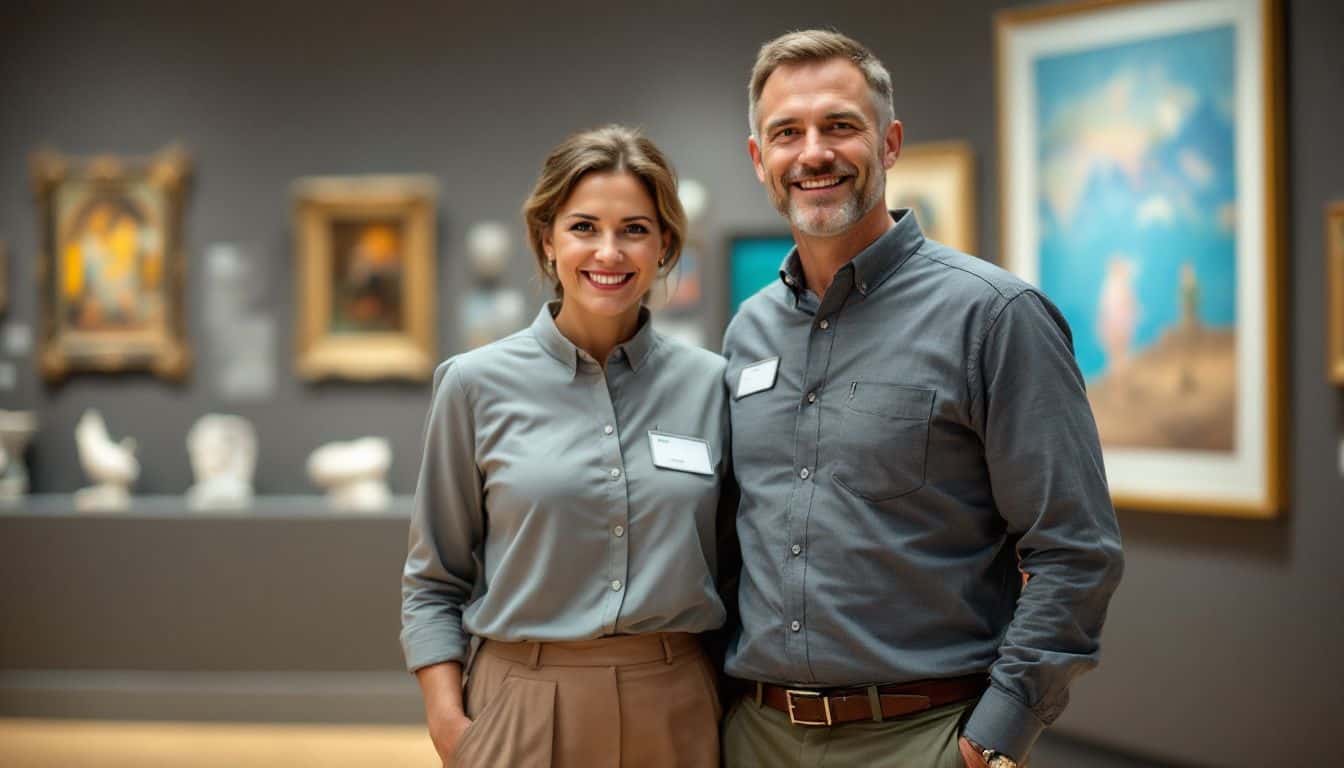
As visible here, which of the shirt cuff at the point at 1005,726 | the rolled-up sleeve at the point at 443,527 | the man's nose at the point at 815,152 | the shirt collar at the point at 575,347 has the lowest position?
the shirt cuff at the point at 1005,726

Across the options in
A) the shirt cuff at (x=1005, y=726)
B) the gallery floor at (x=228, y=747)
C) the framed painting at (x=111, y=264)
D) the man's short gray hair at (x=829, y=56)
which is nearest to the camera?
the shirt cuff at (x=1005, y=726)

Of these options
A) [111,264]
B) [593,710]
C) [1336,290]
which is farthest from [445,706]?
[111,264]

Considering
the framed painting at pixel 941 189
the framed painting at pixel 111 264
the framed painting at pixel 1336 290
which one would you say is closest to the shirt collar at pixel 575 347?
the framed painting at pixel 1336 290

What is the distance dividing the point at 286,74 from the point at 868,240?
633 centimetres

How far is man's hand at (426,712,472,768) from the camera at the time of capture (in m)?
2.76

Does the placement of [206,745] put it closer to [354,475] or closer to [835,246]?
[354,475]

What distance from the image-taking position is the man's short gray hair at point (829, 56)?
8.65 ft

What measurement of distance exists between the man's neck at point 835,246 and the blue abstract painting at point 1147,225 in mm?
Result: 3582

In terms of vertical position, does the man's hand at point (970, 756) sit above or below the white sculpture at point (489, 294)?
below

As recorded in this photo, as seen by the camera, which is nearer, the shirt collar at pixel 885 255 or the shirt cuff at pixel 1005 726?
the shirt cuff at pixel 1005 726

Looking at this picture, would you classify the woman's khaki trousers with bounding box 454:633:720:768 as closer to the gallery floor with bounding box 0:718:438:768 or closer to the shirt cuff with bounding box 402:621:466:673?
the shirt cuff with bounding box 402:621:466:673

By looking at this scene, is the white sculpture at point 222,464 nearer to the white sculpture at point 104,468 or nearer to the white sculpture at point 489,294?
the white sculpture at point 104,468

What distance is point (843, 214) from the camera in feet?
8.71

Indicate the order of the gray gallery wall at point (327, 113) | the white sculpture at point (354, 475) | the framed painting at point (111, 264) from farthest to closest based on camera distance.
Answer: the framed painting at point (111, 264) < the gray gallery wall at point (327, 113) < the white sculpture at point (354, 475)
